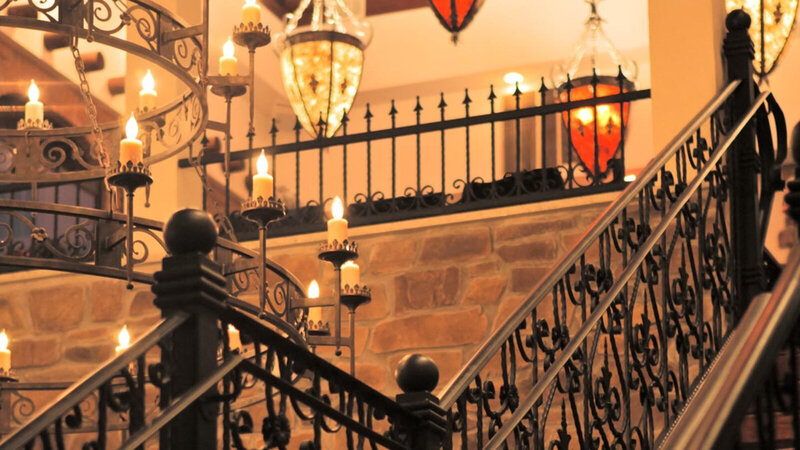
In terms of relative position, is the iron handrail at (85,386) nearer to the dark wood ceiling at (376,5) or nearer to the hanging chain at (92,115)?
the hanging chain at (92,115)

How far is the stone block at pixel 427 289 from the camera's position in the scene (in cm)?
665

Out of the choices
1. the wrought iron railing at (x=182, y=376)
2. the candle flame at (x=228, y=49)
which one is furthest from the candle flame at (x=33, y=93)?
the wrought iron railing at (x=182, y=376)

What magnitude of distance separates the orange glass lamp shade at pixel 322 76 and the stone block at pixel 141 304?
9.76ft

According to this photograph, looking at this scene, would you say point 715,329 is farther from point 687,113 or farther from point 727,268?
point 687,113

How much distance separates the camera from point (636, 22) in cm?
1017

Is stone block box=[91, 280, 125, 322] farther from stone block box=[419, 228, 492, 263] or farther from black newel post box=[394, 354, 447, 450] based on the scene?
black newel post box=[394, 354, 447, 450]

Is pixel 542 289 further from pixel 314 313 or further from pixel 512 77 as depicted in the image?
pixel 512 77

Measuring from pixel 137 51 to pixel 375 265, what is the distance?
3.69 meters

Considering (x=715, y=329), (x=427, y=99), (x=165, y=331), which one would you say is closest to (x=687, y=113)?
(x=715, y=329)

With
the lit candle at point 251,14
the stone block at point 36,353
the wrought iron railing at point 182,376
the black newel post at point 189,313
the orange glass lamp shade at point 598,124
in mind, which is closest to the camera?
Result: the wrought iron railing at point 182,376

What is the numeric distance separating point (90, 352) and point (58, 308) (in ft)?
1.10

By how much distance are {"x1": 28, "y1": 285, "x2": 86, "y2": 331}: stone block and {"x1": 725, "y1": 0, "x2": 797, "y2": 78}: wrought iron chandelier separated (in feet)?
13.1

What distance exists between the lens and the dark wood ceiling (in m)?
10.4

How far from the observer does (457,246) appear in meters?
6.71
